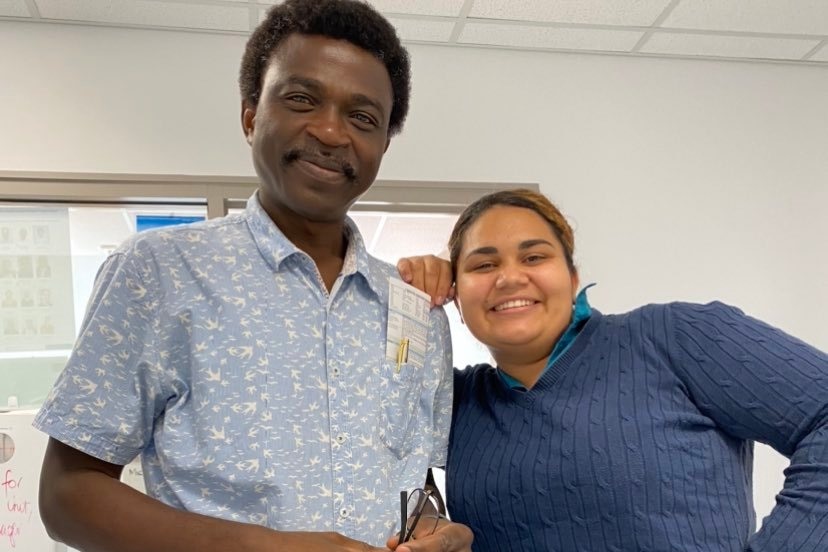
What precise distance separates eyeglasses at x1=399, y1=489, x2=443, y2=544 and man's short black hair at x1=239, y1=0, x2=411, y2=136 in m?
0.68

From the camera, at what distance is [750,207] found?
2.87 meters

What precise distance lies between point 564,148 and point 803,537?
6.60ft

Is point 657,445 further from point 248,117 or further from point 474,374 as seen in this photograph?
point 248,117

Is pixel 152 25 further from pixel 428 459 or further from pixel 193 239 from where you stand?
pixel 428 459

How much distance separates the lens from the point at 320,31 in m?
1.02

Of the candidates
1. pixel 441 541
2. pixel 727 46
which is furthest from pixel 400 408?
pixel 727 46

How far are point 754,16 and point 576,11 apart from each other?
0.73 m

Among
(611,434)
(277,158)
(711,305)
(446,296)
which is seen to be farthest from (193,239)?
(711,305)

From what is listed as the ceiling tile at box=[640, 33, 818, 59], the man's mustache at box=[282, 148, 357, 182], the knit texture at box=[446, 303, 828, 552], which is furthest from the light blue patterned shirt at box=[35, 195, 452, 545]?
the ceiling tile at box=[640, 33, 818, 59]

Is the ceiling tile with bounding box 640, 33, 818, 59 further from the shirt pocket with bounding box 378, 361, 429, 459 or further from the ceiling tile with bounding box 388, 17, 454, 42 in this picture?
the shirt pocket with bounding box 378, 361, 429, 459

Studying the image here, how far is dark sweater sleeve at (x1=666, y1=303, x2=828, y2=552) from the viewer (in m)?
1.00

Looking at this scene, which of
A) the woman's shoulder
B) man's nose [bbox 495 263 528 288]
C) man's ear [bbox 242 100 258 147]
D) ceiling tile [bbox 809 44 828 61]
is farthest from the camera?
ceiling tile [bbox 809 44 828 61]

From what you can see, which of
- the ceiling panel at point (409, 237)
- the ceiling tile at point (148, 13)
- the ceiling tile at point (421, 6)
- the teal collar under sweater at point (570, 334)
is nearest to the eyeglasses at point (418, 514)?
the teal collar under sweater at point (570, 334)

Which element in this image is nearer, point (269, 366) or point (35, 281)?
point (269, 366)
